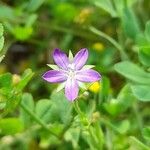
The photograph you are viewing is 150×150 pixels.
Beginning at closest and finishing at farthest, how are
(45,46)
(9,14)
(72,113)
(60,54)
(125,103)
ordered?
1. (60,54)
2. (72,113)
3. (125,103)
4. (9,14)
5. (45,46)

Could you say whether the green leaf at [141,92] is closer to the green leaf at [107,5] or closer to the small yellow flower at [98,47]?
the green leaf at [107,5]

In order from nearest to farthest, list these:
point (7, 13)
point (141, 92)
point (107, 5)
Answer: point (141, 92)
point (107, 5)
point (7, 13)

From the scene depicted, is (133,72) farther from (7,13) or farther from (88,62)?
(7,13)

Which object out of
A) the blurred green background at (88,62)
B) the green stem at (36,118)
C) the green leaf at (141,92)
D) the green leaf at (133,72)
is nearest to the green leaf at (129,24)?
the blurred green background at (88,62)

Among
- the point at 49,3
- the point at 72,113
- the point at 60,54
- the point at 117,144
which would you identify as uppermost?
the point at 49,3

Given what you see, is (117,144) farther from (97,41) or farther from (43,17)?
(43,17)

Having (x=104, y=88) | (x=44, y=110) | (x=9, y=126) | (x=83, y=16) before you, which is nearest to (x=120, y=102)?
(x=104, y=88)

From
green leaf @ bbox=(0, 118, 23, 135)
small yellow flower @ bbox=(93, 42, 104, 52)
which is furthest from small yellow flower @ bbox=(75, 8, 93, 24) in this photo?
green leaf @ bbox=(0, 118, 23, 135)

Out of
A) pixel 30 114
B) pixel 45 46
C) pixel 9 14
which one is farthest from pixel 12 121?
pixel 45 46
